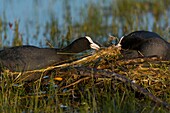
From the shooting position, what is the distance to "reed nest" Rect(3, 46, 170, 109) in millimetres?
5832

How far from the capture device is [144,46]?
6.53 m

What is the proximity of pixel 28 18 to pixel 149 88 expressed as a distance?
15.6ft

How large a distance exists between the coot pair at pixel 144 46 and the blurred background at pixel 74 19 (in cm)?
173

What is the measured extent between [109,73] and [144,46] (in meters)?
0.91

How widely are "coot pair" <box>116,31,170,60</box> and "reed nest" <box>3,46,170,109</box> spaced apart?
329 mm

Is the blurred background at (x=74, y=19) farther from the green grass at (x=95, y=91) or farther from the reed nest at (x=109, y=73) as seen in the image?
the green grass at (x=95, y=91)

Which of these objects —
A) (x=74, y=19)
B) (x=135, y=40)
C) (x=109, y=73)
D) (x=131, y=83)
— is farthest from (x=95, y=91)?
(x=74, y=19)

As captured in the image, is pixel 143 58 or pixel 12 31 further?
pixel 12 31

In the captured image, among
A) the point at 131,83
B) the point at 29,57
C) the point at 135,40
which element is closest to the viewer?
the point at 131,83

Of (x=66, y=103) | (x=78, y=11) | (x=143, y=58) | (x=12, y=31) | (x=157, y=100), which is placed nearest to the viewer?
(x=157, y=100)

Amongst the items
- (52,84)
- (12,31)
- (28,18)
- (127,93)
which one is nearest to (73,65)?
(52,84)

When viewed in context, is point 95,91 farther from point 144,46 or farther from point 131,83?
point 144,46

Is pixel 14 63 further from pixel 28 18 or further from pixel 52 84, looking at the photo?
pixel 28 18

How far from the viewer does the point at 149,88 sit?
19.4ft
